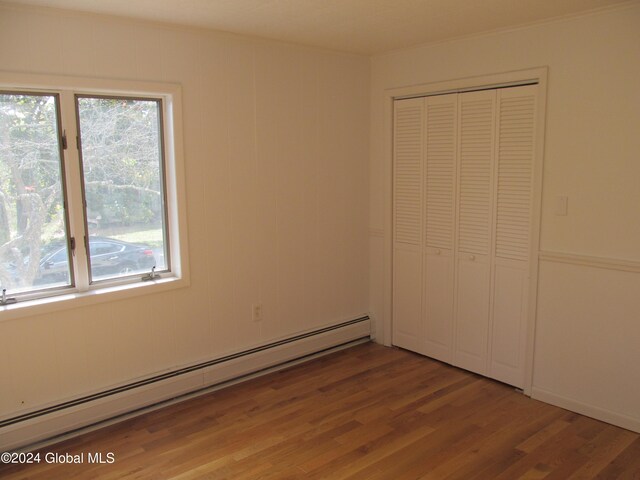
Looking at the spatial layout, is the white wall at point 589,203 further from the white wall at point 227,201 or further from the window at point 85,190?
the window at point 85,190

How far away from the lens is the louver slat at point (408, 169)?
13.2ft

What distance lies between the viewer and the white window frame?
287 cm

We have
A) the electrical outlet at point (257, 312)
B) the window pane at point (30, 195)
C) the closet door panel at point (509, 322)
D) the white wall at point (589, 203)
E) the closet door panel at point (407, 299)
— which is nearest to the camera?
the window pane at point (30, 195)

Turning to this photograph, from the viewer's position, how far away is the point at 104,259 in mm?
3232

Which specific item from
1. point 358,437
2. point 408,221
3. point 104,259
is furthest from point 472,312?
point 104,259

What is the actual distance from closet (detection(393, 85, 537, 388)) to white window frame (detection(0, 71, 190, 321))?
5.64ft

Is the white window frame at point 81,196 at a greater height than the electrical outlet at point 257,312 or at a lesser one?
greater

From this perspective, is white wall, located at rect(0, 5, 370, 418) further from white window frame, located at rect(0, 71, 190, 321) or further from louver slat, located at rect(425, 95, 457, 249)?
louver slat, located at rect(425, 95, 457, 249)

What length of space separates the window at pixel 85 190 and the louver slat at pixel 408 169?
5.66 feet

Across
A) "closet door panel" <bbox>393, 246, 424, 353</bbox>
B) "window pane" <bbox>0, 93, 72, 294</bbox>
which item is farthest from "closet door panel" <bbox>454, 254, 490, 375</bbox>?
"window pane" <bbox>0, 93, 72, 294</bbox>

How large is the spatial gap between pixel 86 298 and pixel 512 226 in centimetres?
266

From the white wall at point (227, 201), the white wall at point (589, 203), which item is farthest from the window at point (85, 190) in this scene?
the white wall at point (589, 203)

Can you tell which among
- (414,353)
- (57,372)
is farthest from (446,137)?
(57,372)

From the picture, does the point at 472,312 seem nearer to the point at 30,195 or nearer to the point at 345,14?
the point at 345,14
